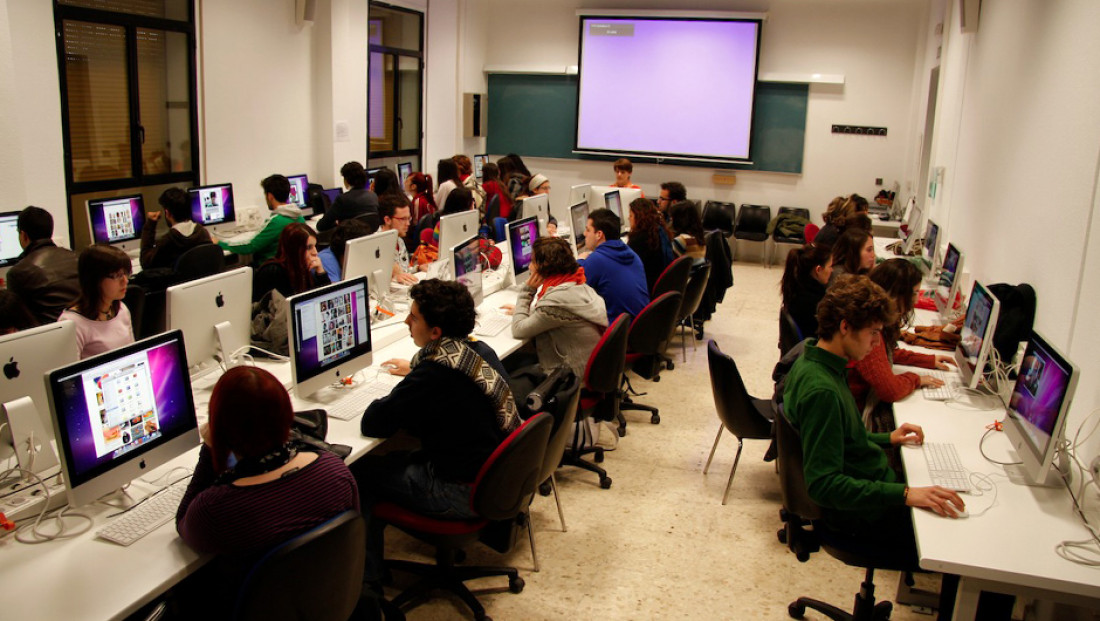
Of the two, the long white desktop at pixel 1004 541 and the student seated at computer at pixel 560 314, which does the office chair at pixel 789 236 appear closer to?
the student seated at computer at pixel 560 314

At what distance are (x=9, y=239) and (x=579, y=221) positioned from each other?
3957 mm

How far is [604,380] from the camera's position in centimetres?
393

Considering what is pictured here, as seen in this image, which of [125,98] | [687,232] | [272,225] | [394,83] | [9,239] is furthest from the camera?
[394,83]

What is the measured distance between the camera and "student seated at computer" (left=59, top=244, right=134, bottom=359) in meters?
3.09

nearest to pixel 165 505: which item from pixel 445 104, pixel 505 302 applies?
pixel 505 302

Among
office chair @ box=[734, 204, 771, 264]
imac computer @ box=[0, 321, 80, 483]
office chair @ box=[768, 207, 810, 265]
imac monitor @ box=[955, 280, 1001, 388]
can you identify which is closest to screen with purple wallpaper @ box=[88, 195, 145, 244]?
imac computer @ box=[0, 321, 80, 483]

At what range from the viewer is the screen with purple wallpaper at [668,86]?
10.4 m

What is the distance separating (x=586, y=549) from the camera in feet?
11.6

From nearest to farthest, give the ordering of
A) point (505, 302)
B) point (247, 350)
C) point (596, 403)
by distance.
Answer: point (247, 350)
point (596, 403)
point (505, 302)

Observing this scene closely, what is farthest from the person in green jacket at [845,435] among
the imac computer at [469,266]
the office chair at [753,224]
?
the office chair at [753,224]

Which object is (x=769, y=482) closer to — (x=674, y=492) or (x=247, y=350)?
(x=674, y=492)

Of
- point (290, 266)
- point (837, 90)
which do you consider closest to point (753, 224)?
point (837, 90)

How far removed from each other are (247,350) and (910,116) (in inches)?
349

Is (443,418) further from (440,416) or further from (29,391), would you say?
(29,391)
